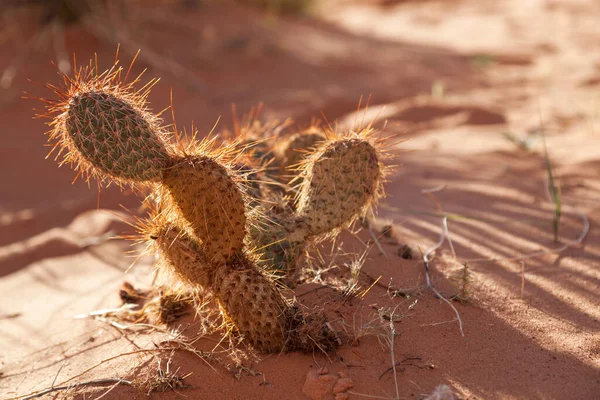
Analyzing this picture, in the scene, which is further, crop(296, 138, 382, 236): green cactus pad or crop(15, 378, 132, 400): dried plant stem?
crop(296, 138, 382, 236): green cactus pad

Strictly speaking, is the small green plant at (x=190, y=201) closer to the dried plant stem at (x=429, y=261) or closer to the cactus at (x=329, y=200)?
the cactus at (x=329, y=200)

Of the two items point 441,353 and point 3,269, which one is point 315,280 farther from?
point 3,269

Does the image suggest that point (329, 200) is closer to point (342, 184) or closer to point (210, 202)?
point (342, 184)

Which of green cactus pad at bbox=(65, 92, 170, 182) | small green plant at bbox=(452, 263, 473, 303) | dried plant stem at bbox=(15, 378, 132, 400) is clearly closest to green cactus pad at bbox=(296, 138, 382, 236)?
small green plant at bbox=(452, 263, 473, 303)

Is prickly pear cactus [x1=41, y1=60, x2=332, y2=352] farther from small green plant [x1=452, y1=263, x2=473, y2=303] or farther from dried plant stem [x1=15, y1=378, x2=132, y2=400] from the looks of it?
small green plant [x1=452, y1=263, x2=473, y2=303]

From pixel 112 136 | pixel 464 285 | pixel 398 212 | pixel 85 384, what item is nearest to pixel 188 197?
pixel 112 136
